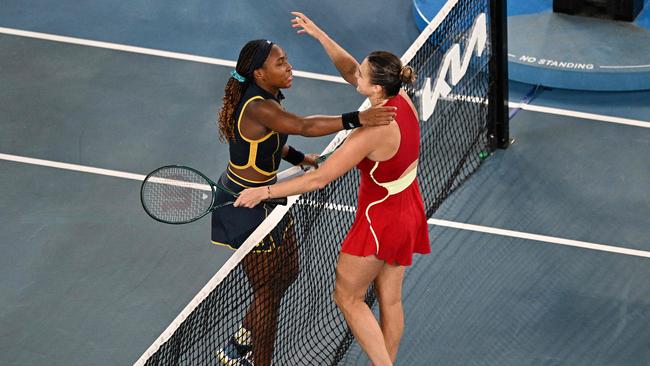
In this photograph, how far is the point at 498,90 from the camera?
10016mm

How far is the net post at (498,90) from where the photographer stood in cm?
978

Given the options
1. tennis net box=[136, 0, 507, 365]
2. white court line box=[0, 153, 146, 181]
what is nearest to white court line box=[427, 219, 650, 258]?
tennis net box=[136, 0, 507, 365]

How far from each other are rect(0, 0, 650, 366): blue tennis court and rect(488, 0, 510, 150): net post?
0.47ft

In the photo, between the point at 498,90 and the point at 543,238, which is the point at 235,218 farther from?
the point at 498,90

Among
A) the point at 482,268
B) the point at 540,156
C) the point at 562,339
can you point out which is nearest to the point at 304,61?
the point at 540,156

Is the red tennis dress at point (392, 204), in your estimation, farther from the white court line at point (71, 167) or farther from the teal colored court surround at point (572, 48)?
the teal colored court surround at point (572, 48)

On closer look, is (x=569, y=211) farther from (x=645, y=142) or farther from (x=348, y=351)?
(x=348, y=351)

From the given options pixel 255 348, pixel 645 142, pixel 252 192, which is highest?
pixel 252 192

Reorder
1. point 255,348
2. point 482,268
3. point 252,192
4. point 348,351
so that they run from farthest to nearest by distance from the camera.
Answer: point 482,268
point 348,351
point 255,348
point 252,192

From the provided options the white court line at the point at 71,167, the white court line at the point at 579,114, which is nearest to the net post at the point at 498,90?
the white court line at the point at 579,114

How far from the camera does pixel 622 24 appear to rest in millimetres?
11391

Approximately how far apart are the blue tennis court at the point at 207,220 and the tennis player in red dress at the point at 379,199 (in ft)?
3.32

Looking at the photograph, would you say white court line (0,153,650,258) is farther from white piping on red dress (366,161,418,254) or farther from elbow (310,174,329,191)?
elbow (310,174,329,191)

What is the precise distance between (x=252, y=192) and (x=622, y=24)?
6.07 metres
